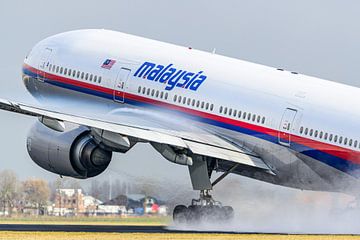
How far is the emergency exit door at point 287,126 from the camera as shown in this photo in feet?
167

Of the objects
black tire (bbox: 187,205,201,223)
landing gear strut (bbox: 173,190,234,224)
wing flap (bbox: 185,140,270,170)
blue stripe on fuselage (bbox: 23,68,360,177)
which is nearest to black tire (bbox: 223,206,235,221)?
landing gear strut (bbox: 173,190,234,224)

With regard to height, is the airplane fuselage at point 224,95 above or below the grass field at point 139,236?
above

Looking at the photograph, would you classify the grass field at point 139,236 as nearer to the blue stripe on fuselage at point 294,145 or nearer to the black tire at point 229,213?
the blue stripe on fuselage at point 294,145

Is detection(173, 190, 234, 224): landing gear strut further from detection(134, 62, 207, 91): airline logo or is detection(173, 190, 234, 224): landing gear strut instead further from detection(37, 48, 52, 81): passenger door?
detection(37, 48, 52, 81): passenger door

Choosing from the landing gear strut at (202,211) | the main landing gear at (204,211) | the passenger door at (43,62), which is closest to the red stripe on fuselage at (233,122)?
the passenger door at (43,62)

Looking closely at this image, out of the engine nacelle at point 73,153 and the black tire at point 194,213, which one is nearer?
the engine nacelle at point 73,153

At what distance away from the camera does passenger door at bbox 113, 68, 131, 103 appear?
56219mm

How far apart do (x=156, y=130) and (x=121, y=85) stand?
379 cm

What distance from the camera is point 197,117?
2126 inches

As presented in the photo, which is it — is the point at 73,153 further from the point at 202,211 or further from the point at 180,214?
the point at 202,211

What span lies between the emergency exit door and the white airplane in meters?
0.04

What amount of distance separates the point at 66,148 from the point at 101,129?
2.79 meters

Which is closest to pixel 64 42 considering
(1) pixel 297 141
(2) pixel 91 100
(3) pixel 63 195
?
(2) pixel 91 100

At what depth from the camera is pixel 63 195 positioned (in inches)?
2500
